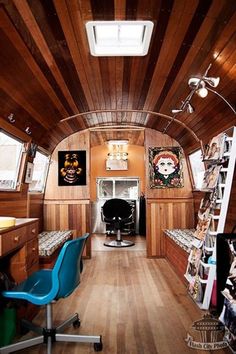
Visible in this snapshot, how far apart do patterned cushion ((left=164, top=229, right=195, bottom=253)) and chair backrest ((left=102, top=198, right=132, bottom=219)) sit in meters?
1.72

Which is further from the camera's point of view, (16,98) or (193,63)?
(16,98)

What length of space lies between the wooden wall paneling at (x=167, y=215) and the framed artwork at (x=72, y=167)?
1.39 meters

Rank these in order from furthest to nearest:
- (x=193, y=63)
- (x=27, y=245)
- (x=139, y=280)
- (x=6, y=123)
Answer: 1. (x=139, y=280)
2. (x=6, y=123)
3. (x=27, y=245)
4. (x=193, y=63)

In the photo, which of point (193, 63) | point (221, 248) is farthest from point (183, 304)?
point (193, 63)

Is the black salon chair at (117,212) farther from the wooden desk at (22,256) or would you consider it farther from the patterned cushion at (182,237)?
the wooden desk at (22,256)

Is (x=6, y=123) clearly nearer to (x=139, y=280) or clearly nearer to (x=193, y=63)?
(x=193, y=63)

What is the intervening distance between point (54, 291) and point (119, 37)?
2.00m

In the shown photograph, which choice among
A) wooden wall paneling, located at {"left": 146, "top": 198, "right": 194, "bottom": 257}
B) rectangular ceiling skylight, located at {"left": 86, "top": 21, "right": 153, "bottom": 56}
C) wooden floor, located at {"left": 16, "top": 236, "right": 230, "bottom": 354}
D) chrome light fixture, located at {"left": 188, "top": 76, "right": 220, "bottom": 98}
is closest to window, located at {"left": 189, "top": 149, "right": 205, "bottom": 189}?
wooden wall paneling, located at {"left": 146, "top": 198, "right": 194, "bottom": 257}

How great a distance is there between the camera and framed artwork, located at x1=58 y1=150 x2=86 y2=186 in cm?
602

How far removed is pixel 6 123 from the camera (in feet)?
10.7

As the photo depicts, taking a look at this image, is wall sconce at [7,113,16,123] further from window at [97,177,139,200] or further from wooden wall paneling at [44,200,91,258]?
window at [97,177,139,200]

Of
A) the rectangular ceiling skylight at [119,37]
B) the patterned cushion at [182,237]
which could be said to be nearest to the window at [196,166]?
the patterned cushion at [182,237]

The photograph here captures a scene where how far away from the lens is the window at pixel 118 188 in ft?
31.6

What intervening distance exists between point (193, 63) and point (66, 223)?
4082 mm
